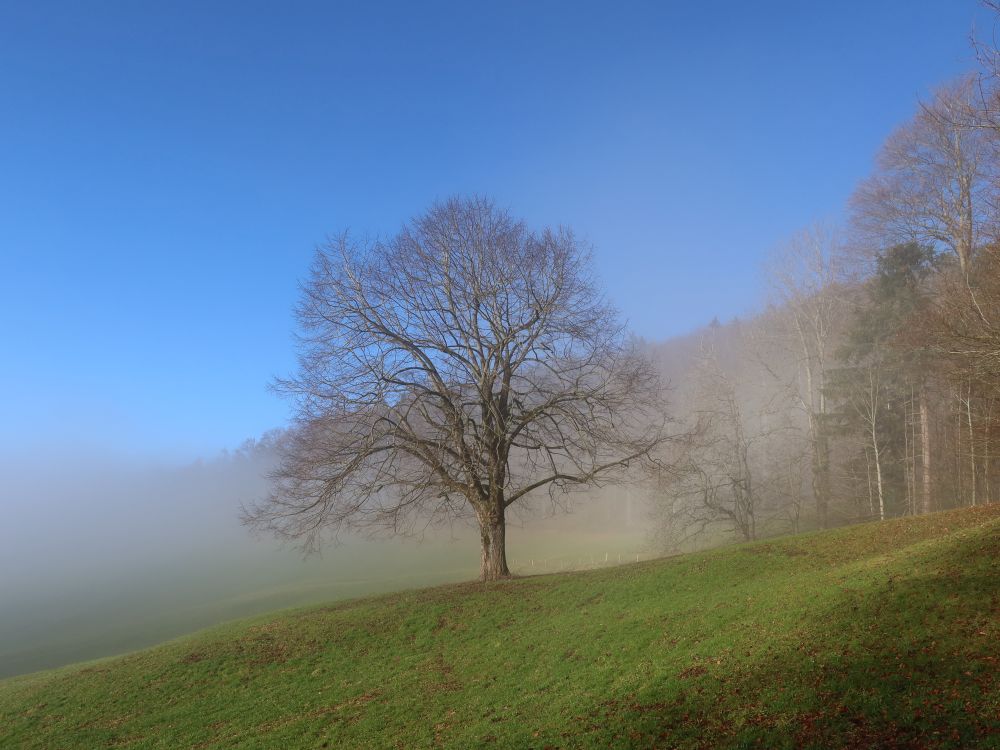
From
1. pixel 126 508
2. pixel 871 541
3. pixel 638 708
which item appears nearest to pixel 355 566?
pixel 871 541

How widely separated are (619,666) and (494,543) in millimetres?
10006

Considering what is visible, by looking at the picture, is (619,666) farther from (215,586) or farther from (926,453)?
(215,586)

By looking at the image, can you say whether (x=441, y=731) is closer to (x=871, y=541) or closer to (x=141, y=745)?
(x=141, y=745)

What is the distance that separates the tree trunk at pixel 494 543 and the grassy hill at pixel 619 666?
44.3 inches

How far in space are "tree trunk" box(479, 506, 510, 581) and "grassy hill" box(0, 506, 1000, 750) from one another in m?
1.12

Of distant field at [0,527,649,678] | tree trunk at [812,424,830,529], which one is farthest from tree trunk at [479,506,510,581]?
tree trunk at [812,424,830,529]

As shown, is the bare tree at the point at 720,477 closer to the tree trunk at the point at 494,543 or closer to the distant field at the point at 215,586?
the distant field at the point at 215,586

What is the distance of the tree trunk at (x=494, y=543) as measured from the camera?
791 inches

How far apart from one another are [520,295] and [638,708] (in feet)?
44.9

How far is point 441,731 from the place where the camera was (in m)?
A: 9.34

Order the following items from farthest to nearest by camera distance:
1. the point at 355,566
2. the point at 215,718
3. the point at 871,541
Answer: the point at 355,566 → the point at 871,541 → the point at 215,718

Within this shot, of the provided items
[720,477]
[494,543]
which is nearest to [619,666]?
[494,543]

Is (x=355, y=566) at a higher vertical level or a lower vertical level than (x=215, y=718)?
lower

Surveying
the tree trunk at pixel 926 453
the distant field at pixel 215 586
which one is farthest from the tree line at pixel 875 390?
the distant field at pixel 215 586
